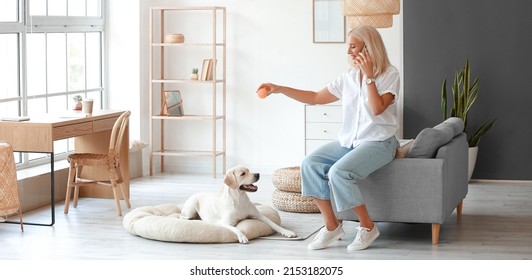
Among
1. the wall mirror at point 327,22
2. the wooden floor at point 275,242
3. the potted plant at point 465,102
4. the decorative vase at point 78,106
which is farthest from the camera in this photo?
the wall mirror at point 327,22

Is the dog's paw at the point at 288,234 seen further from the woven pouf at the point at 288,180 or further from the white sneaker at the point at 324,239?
the woven pouf at the point at 288,180

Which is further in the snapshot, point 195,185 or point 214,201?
point 195,185

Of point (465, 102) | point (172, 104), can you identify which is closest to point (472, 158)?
point (465, 102)

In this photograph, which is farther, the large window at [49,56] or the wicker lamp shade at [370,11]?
the large window at [49,56]

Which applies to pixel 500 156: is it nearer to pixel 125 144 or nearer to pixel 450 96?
pixel 450 96

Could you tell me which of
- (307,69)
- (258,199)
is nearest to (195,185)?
(258,199)

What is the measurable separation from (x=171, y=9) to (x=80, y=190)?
213 cm

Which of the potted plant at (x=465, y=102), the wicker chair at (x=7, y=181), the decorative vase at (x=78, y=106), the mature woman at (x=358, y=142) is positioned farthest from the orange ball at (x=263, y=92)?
the potted plant at (x=465, y=102)

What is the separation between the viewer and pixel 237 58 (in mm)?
8547

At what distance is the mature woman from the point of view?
5137mm

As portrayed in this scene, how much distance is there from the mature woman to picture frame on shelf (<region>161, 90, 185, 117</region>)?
3.20 metres

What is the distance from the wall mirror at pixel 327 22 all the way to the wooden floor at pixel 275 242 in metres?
2.21

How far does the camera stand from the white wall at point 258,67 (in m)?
8.34

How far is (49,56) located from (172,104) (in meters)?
1.37
